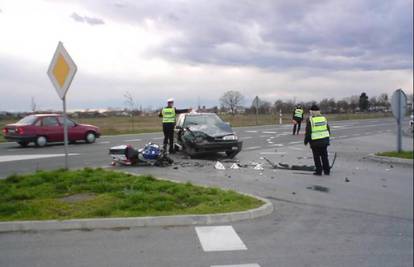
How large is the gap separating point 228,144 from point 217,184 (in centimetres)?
520

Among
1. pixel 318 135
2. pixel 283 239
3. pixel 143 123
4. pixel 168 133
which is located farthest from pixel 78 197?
pixel 143 123

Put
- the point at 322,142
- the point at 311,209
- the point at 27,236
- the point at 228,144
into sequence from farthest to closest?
the point at 228,144, the point at 322,142, the point at 311,209, the point at 27,236

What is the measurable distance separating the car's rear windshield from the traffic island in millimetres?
6853

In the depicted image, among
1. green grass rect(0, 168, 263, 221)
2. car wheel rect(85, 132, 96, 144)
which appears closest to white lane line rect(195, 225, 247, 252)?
green grass rect(0, 168, 263, 221)

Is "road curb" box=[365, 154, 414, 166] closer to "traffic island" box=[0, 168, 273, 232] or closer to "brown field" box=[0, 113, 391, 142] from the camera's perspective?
"traffic island" box=[0, 168, 273, 232]

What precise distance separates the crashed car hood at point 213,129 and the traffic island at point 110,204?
6078 millimetres

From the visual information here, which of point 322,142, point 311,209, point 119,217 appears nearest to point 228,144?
point 322,142

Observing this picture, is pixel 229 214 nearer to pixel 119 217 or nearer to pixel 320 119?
pixel 119 217

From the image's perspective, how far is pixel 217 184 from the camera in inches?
409

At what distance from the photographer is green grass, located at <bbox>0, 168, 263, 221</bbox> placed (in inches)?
277

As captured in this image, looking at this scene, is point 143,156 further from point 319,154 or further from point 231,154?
point 319,154

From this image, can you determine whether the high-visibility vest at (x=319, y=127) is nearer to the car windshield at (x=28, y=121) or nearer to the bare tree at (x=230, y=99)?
the car windshield at (x=28, y=121)

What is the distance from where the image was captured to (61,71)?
10391mm

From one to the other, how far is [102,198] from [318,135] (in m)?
6.45
